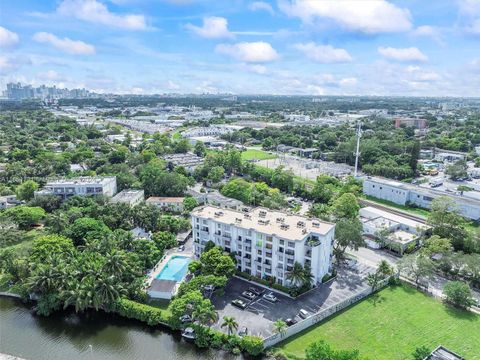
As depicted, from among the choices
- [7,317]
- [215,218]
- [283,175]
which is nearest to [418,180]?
[283,175]

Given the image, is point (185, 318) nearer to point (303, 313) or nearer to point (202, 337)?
point (202, 337)

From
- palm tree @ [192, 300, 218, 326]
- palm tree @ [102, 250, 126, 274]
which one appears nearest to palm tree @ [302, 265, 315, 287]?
palm tree @ [192, 300, 218, 326]

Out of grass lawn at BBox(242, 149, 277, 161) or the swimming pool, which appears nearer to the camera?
the swimming pool

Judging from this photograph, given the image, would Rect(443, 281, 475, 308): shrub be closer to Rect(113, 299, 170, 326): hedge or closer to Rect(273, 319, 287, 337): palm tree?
Rect(273, 319, 287, 337): palm tree

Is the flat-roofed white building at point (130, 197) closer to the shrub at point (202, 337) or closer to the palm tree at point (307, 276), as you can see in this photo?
the shrub at point (202, 337)

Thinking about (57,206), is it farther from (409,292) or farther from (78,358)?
(409,292)

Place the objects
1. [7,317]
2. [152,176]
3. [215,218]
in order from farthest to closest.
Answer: [152,176] → [215,218] → [7,317]

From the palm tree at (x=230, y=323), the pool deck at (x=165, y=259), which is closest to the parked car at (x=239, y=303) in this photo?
the palm tree at (x=230, y=323)
